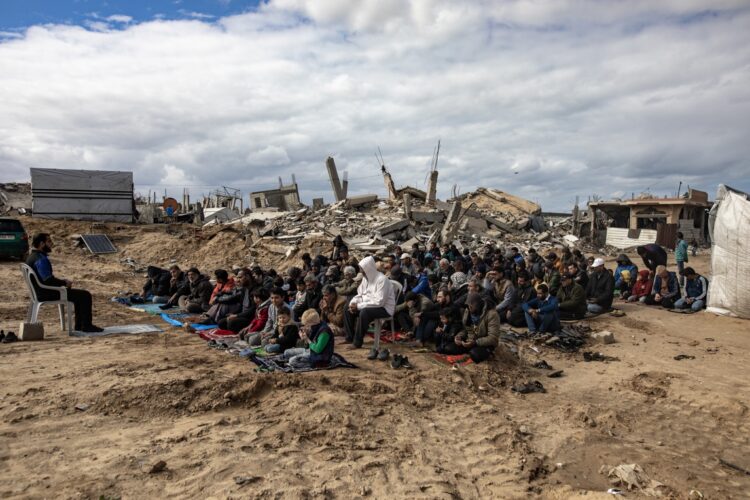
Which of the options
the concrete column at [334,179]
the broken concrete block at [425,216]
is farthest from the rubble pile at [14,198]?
the broken concrete block at [425,216]

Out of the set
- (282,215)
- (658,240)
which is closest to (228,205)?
(282,215)

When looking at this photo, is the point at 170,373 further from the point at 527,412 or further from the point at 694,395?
the point at 694,395

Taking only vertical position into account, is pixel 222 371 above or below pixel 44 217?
below

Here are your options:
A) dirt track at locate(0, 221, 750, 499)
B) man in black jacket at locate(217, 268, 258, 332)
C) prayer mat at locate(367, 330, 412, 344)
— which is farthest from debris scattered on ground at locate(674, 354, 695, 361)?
man in black jacket at locate(217, 268, 258, 332)

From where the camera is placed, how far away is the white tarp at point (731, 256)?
9.87 metres

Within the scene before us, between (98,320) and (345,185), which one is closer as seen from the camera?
(98,320)

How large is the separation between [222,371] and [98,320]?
173 inches

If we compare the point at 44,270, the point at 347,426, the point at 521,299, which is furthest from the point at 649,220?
the point at 44,270

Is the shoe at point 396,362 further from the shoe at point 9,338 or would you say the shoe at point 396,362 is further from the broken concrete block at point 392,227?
the broken concrete block at point 392,227

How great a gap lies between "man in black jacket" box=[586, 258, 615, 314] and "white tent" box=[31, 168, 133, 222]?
21.1m

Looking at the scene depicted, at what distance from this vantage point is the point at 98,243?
67.7 ft

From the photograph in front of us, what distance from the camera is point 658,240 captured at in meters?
24.3

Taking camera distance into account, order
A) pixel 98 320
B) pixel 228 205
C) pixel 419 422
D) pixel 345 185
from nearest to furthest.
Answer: pixel 419 422
pixel 98 320
pixel 345 185
pixel 228 205

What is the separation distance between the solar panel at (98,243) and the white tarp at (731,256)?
1988 centimetres
